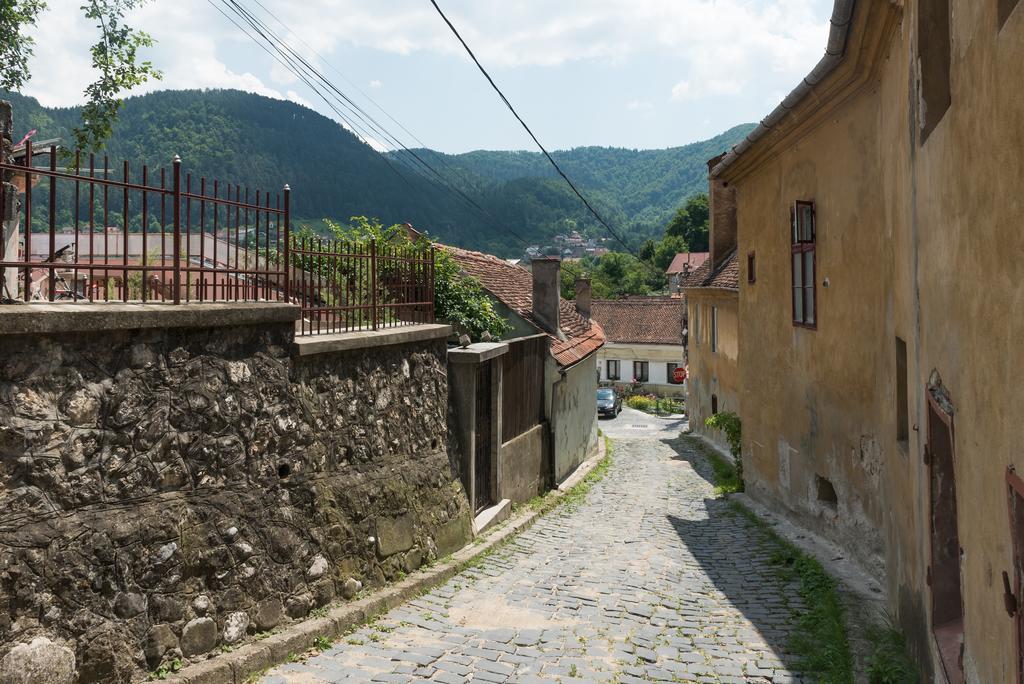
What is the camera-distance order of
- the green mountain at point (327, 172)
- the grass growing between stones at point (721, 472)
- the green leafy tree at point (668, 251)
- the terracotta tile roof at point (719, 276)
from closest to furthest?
the grass growing between stones at point (721, 472), the terracotta tile roof at point (719, 276), the green leafy tree at point (668, 251), the green mountain at point (327, 172)

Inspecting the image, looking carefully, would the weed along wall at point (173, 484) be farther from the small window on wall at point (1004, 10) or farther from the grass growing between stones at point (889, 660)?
the small window on wall at point (1004, 10)

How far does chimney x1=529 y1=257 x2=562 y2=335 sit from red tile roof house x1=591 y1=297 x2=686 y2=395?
36.9m

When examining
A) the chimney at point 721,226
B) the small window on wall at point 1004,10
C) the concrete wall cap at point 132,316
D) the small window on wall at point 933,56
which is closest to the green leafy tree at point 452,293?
the concrete wall cap at point 132,316

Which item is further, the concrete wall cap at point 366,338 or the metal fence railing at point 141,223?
the concrete wall cap at point 366,338

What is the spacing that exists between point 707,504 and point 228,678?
10.7 metres

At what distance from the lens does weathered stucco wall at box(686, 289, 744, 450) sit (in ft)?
69.7

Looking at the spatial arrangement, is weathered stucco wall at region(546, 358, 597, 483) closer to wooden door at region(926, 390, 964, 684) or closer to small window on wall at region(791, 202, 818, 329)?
small window on wall at region(791, 202, 818, 329)

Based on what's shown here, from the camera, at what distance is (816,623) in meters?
6.93

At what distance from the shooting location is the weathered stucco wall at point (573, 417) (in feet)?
52.0

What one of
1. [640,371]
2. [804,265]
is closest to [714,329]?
[804,265]

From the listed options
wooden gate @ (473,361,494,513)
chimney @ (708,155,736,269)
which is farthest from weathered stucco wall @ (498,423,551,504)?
chimney @ (708,155,736,269)

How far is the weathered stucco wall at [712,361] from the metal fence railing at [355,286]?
12.0m

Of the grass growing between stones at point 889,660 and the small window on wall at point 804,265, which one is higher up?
the small window on wall at point 804,265

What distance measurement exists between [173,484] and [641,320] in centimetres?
5255
